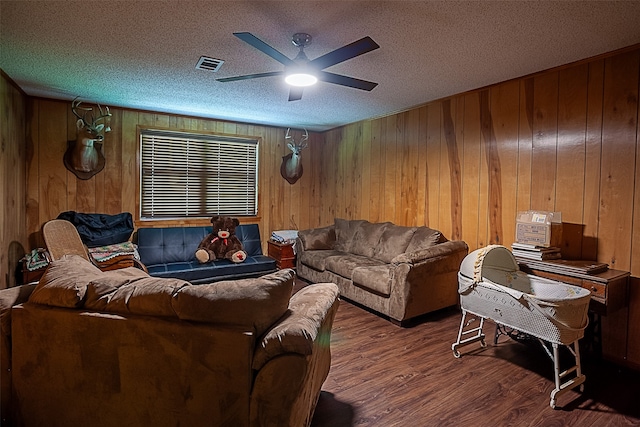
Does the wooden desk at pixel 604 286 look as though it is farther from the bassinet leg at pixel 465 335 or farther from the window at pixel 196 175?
the window at pixel 196 175

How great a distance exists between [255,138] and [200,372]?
4601 millimetres

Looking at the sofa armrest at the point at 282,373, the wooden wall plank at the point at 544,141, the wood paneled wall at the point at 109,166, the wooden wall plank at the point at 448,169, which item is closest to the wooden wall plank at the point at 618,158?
the wooden wall plank at the point at 544,141

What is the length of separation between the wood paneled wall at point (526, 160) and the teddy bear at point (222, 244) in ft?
6.70

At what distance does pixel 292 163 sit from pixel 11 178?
3553 millimetres

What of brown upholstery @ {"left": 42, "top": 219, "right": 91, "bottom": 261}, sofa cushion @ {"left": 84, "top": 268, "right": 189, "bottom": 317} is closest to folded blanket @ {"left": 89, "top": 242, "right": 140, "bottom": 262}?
brown upholstery @ {"left": 42, "top": 219, "right": 91, "bottom": 261}

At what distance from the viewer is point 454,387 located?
7.64ft

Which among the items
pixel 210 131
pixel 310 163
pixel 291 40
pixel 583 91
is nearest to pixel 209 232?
pixel 210 131

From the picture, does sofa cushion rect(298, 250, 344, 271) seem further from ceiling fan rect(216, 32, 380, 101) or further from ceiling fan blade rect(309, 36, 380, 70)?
ceiling fan blade rect(309, 36, 380, 70)

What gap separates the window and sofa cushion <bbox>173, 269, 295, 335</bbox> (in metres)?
3.89

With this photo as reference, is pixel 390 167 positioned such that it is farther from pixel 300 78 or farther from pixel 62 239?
pixel 62 239

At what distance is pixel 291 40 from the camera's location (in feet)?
8.13

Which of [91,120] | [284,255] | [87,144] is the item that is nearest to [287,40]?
[87,144]

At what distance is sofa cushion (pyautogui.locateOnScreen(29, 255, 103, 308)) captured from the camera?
1.60m

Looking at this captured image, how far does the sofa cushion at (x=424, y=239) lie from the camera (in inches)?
151
